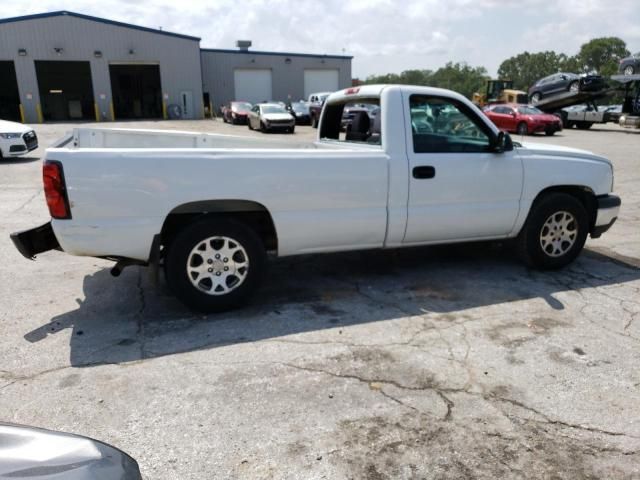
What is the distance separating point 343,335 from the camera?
4172 mm

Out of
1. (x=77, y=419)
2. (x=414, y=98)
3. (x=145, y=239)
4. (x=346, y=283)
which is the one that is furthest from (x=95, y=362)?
(x=414, y=98)

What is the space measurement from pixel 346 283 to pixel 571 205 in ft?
8.19

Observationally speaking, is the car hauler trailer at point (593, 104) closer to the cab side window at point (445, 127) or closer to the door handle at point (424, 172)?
the cab side window at point (445, 127)

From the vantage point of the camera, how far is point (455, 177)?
4.99m

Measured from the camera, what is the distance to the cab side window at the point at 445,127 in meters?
4.95

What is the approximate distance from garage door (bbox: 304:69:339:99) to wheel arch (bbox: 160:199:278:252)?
4308cm

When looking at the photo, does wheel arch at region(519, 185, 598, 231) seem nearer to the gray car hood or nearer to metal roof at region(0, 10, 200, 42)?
the gray car hood

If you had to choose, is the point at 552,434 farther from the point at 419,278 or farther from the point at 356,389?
the point at 419,278

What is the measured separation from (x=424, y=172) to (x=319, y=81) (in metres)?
44.1

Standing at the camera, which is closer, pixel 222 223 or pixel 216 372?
pixel 216 372

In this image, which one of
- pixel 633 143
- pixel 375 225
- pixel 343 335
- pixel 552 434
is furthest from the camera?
pixel 633 143

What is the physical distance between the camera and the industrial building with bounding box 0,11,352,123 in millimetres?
35781

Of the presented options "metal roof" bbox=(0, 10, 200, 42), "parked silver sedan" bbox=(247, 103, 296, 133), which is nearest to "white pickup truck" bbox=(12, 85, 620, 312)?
"parked silver sedan" bbox=(247, 103, 296, 133)

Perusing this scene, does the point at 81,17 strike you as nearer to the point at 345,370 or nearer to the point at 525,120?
the point at 525,120
